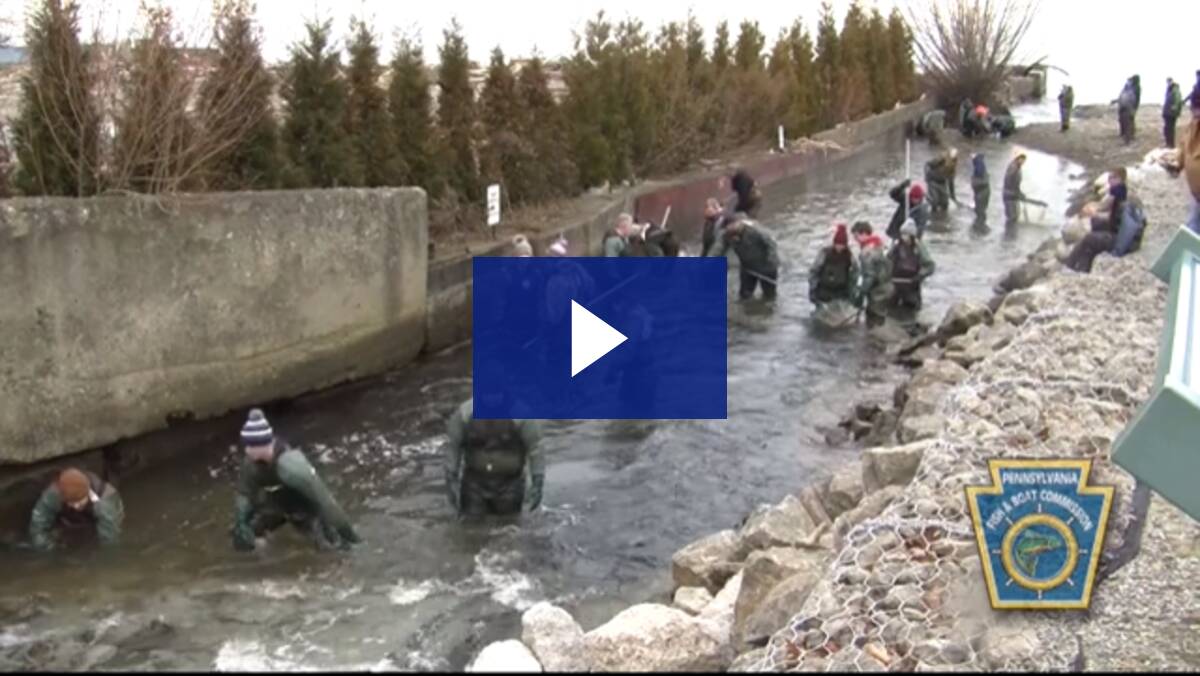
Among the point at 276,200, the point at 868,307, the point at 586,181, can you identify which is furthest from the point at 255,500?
the point at 586,181

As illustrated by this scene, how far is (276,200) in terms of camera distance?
12719 mm

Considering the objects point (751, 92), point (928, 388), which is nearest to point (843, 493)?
point (928, 388)

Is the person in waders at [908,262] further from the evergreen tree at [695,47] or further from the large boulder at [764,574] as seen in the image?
the evergreen tree at [695,47]

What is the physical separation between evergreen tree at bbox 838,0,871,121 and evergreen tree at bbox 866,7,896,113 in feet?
0.92

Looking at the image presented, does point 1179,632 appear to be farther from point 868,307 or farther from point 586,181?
point 586,181

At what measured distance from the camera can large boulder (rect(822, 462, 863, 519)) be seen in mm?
8945

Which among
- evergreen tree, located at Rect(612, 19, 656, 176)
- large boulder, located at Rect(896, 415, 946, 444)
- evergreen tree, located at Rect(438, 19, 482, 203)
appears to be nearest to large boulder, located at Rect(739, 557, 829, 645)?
large boulder, located at Rect(896, 415, 946, 444)

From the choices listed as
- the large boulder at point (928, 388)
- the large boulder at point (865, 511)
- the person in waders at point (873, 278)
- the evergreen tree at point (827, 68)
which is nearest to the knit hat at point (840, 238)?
the person in waders at point (873, 278)

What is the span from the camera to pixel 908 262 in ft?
56.0

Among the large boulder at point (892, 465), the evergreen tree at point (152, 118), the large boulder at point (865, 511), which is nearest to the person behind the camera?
the large boulder at point (865, 511)

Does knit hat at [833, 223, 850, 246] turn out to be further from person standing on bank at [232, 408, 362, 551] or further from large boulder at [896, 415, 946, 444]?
person standing on bank at [232, 408, 362, 551]

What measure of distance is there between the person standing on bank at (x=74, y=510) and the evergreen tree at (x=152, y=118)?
3671 millimetres

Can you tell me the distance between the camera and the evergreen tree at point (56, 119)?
38.2 ft

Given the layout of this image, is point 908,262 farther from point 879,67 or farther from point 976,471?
point 879,67
